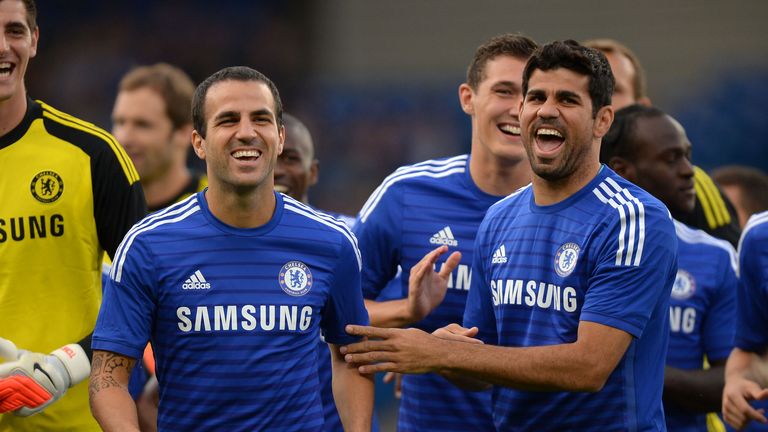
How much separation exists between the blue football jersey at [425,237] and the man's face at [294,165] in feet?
3.37

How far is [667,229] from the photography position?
4441 mm

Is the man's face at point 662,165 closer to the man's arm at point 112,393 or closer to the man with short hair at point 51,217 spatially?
the man with short hair at point 51,217

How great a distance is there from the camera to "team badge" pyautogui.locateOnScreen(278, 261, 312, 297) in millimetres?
4477

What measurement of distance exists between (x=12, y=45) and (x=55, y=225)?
0.71 metres

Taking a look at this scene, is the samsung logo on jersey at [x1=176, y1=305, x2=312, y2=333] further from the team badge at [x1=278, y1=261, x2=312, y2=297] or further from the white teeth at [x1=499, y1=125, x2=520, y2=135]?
the white teeth at [x1=499, y1=125, x2=520, y2=135]

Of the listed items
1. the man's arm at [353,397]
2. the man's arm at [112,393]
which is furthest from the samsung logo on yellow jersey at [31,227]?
the man's arm at [353,397]

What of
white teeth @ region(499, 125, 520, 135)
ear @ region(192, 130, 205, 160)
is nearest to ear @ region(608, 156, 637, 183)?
white teeth @ region(499, 125, 520, 135)

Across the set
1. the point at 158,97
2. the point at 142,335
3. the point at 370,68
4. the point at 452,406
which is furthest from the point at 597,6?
the point at 142,335

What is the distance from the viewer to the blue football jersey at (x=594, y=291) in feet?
14.3

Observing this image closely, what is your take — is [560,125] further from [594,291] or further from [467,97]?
[467,97]

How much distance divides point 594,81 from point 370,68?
17.5 m

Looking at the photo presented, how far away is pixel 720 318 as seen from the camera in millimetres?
5996

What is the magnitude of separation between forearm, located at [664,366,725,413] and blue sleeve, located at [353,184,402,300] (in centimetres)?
138

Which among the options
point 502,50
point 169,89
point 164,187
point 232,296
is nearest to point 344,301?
point 232,296
